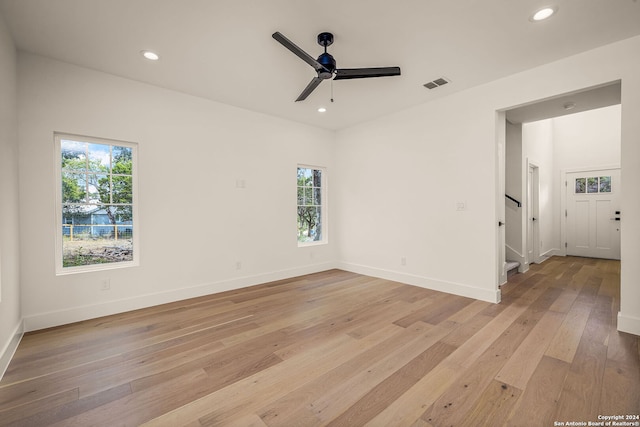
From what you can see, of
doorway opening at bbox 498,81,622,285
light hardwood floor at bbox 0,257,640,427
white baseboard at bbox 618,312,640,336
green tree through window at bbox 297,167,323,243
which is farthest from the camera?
green tree through window at bbox 297,167,323,243

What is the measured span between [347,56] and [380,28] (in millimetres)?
491

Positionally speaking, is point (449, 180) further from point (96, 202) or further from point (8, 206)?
point (8, 206)

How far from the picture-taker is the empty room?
1.90 m

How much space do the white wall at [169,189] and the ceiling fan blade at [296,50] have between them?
2102 mm

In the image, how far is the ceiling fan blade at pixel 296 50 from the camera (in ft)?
7.25

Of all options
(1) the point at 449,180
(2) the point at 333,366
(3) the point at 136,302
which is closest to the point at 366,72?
(1) the point at 449,180

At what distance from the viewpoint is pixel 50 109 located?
9.56 feet

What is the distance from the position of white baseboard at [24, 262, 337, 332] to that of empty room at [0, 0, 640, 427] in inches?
0.9

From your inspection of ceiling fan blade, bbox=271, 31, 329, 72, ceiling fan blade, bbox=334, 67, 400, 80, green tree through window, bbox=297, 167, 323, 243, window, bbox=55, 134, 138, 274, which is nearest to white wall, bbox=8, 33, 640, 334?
window, bbox=55, 134, 138, 274

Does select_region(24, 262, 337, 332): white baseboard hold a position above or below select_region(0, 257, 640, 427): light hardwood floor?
above

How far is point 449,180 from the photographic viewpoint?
3.96 meters

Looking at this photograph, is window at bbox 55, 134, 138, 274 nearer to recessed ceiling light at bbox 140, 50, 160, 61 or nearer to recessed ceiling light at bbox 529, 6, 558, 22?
recessed ceiling light at bbox 140, 50, 160, 61

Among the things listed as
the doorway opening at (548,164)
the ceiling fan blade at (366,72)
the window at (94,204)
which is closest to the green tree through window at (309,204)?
the window at (94,204)

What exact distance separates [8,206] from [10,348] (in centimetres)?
119
